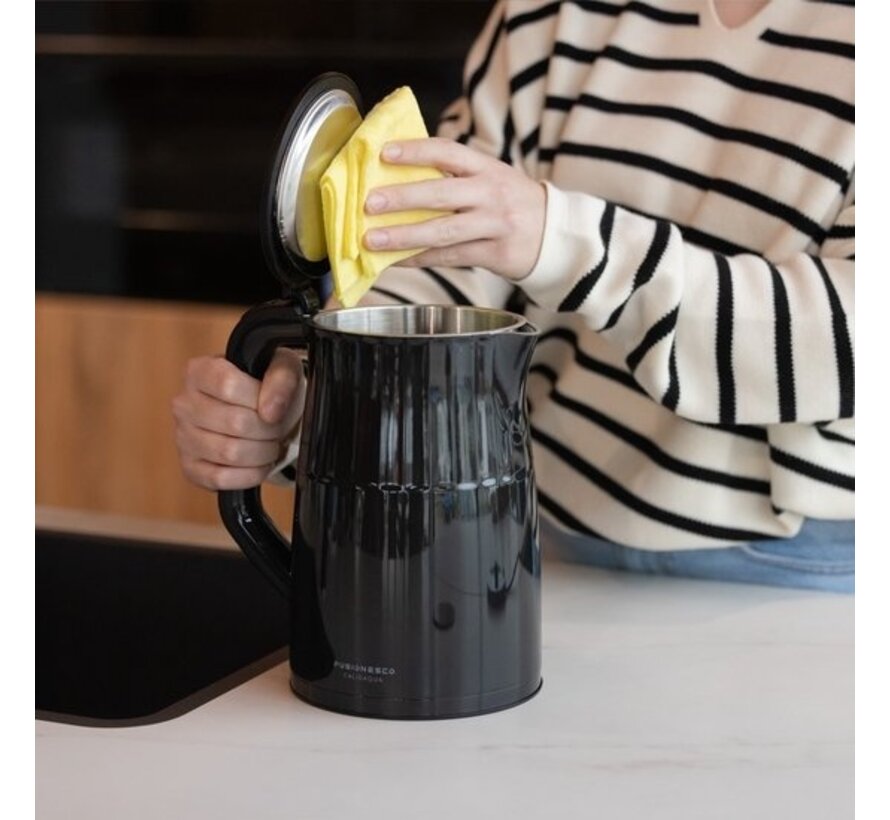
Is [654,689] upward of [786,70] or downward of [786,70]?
downward

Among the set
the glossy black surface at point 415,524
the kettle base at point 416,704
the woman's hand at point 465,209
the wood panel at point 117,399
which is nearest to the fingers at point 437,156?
the woman's hand at point 465,209

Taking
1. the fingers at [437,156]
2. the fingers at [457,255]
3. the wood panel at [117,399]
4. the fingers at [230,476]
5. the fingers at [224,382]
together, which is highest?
the fingers at [437,156]

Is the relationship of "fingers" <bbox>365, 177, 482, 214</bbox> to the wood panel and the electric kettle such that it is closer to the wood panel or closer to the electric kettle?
the electric kettle

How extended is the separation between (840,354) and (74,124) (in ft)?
5.59

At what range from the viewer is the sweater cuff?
2.98 feet

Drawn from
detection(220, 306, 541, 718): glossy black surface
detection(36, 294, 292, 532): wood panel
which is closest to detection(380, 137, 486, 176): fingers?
detection(220, 306, 541, 718): glossy black surface

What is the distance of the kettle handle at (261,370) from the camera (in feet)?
2.65

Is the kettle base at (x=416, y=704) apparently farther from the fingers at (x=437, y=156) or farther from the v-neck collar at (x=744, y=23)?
the v-neck collar at (x=744, y=23)

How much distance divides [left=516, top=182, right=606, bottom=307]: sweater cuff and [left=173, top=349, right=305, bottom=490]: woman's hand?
152 millimetres

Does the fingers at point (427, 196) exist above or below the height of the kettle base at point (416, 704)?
above

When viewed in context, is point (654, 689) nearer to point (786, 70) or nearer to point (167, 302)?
point (786, 70)

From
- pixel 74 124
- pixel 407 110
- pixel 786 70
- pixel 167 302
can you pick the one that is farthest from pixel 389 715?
pixel 74 124

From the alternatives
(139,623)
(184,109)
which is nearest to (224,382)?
(139,623)
